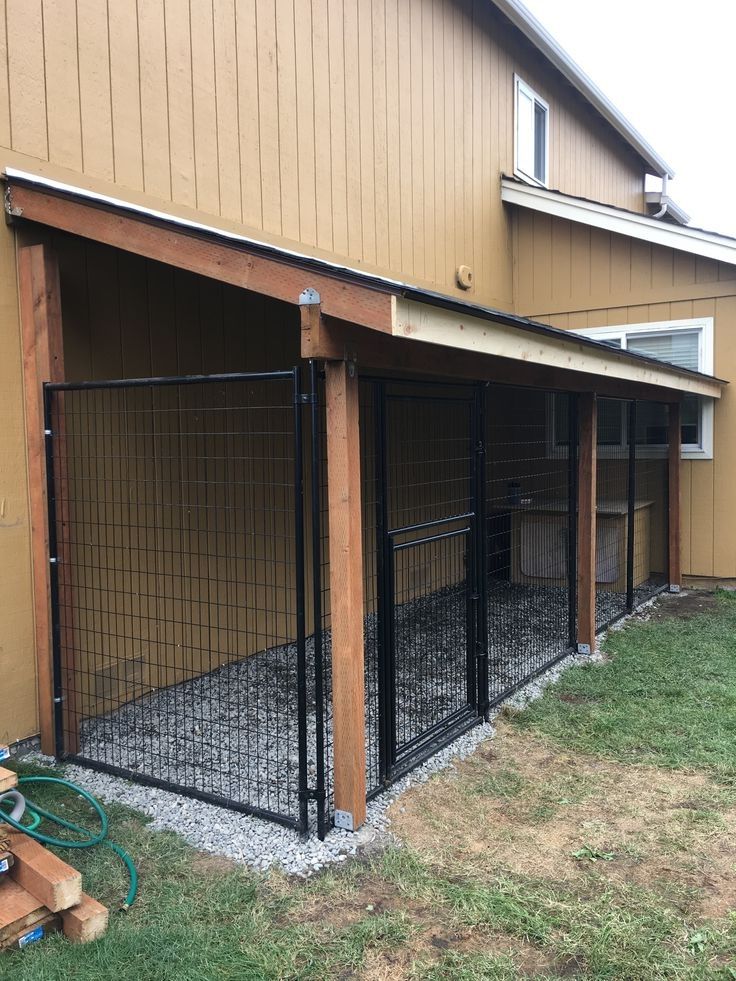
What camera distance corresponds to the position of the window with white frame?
7656 millimetres

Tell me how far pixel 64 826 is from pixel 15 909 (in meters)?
0.69

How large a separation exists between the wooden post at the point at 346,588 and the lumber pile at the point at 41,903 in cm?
102

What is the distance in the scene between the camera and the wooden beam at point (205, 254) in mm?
2766

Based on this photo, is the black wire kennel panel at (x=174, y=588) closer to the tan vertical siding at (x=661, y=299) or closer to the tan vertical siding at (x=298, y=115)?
the tan vertical siding at (x=298, y=115)

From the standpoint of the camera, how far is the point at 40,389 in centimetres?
365

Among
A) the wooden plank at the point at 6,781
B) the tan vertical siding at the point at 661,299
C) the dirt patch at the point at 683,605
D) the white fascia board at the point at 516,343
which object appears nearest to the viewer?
the wooden plank at the point at 6,781

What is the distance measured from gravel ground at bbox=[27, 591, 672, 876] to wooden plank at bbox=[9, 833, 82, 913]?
0.64 metres

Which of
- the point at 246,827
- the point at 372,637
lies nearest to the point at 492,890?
the point at 246,827

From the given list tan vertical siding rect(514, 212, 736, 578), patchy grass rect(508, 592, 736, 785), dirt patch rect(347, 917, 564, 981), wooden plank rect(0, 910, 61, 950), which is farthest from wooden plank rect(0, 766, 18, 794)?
tan vertical siding rect(514, 212, 736, 578)

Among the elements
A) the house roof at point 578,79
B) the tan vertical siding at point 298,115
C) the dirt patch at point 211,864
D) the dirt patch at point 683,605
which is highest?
the house roof at point 578,79

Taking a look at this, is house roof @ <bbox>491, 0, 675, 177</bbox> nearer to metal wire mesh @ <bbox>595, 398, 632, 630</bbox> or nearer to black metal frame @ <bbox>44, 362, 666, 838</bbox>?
metal wire mesh @ <bbox>595, 398, 632, 630</bbox>

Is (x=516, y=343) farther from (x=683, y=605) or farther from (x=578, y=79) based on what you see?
(x=578, y=79)

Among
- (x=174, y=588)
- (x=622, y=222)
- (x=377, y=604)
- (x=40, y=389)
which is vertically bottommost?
(x=174, y=588)

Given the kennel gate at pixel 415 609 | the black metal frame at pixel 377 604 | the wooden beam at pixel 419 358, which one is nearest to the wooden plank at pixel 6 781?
the black metal frame at pixel 377 604
